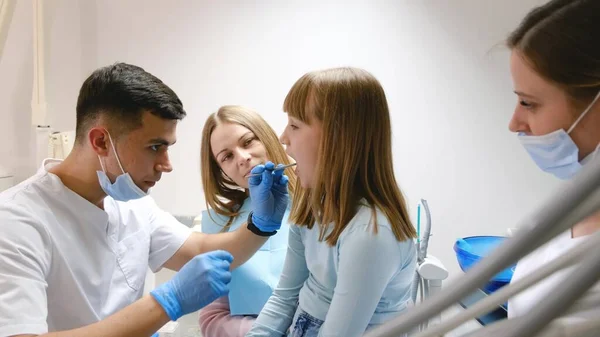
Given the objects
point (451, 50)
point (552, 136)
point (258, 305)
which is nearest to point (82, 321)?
point (258, 305)

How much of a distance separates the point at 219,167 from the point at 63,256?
721 mm

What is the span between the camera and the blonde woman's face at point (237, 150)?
1621 millimetres

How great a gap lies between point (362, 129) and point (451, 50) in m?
1.46

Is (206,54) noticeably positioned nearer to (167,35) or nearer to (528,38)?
(167,35)

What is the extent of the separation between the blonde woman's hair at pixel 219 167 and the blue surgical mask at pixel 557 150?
95 cm

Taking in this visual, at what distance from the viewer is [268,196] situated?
1473 millimetres

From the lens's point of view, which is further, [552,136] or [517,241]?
[552,136]

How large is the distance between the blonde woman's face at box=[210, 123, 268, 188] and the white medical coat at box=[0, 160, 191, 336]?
1.22 feet

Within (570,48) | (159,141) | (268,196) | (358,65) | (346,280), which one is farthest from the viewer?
(358,65)

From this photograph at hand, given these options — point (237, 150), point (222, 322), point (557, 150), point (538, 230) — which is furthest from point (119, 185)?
point (538, 230)

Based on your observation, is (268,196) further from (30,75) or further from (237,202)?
(30,75)

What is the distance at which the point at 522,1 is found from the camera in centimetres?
219

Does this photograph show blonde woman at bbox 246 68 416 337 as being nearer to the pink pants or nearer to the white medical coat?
the pink pants

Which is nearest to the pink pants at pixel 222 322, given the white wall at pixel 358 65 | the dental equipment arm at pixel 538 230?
the white wall at pixel 358 65
